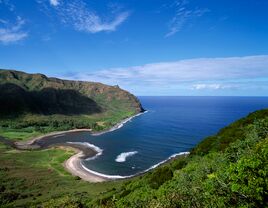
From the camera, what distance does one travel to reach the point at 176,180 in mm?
32656

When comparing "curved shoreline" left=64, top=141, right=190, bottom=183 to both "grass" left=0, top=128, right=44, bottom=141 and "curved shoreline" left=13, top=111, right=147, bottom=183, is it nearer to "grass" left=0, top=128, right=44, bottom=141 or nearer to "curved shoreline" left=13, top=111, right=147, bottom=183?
"curved shoreline" left=13, top=111, right=147, bottom=183

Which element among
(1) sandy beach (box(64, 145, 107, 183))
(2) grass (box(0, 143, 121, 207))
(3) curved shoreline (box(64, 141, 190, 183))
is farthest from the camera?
(1) sandy beach (box(64, 145, 107, 183))

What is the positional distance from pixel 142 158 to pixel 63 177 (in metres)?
30.6

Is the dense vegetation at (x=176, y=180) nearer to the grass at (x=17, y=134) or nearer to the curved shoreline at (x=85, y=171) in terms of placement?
the curved shoreline at (x=85, y=171)

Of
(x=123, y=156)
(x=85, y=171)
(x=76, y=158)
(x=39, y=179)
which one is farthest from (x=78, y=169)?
(x=123, y=156)

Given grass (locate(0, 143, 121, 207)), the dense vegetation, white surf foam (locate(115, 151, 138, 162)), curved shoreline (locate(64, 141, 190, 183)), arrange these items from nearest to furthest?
the dense vegetation < grass (locate(0, 143, 121, 207)) < curved shoreline (locate(64, 141, 190, 183)) < white surf foam (locate(115, 151, 138, 162))

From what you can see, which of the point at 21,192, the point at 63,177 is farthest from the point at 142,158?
the point at 21,192

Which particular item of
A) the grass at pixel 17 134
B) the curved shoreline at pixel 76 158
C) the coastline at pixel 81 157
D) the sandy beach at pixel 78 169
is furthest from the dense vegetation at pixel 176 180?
the grass at pixel 17 134

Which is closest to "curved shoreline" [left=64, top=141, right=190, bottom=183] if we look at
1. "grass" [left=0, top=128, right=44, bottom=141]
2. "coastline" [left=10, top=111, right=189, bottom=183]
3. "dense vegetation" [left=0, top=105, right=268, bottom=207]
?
"coastline" [left=10, top=111, right=189, bottom=183]

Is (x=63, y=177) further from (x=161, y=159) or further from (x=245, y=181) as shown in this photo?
(x=245, y=181)

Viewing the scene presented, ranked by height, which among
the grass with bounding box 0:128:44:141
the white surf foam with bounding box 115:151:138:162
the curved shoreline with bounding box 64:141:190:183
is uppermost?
the grass with bounding box 0:128:44:141

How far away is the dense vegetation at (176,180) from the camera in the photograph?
14836 mm

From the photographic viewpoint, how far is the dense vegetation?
48.7ft

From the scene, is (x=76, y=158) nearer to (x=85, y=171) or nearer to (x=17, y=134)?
(x=85, y=171)
